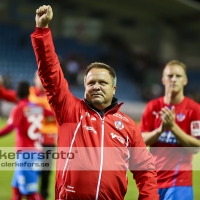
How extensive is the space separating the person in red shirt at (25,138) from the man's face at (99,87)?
295cm

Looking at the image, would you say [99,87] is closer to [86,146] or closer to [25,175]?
[86,146]

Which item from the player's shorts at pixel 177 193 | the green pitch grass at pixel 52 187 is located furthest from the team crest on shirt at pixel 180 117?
the green pitch grass at pixel 52 187

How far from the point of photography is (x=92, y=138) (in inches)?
136

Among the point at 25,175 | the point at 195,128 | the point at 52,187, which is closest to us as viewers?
the point at 195,128

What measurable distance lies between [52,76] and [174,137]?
1.98m

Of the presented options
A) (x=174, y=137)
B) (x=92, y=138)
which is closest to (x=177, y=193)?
(x=174, y=137)

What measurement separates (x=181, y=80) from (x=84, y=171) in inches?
79.4

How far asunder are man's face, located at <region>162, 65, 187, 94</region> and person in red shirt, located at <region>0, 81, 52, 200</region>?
2190 millimetres

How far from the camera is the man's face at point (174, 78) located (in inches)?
196

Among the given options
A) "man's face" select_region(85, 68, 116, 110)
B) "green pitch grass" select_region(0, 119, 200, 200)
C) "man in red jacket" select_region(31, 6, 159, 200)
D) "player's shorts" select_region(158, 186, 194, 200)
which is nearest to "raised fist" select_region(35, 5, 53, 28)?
"man in red jacket" select_region(31, 6, 159, 200)

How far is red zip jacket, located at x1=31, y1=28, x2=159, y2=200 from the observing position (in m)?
3.35

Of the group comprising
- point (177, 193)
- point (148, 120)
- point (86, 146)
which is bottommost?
point (177, 193)

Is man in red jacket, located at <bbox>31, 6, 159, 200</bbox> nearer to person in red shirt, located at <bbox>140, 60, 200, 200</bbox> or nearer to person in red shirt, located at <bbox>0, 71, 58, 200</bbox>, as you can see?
person in red shirt, located at <bbox>140, 60, 200, 200</bbox>

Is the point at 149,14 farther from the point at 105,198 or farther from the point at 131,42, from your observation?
the point at 105,198
